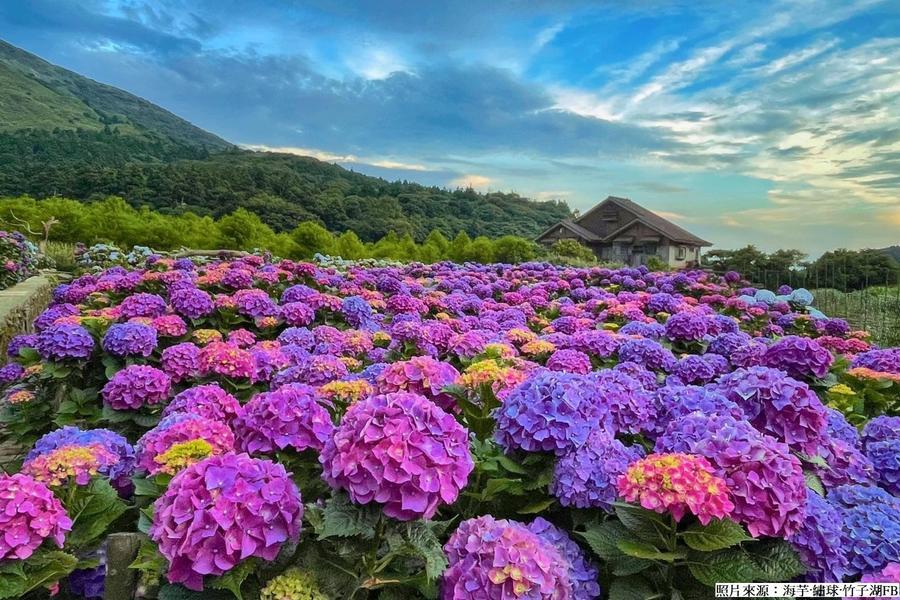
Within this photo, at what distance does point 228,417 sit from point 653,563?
4.90 feet

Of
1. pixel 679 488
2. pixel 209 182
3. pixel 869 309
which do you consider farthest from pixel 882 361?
pixel 209 182

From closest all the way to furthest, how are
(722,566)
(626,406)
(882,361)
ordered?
(722,566) < (626,406) < (882,361)

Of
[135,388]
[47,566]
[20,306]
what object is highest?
[135,388]

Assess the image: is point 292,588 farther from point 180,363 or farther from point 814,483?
point 180,363

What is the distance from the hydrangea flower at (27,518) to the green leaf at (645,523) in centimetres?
135

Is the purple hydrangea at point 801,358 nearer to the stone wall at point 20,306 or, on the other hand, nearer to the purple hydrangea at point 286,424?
the purple hydrangea at point 286,424

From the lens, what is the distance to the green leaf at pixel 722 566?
126 cm

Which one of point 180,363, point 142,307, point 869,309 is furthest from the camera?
point 869,309

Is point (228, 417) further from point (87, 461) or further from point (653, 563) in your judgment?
point (653, 563)

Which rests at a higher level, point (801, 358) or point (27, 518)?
point (801, 358)

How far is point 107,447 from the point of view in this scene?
1.88 m

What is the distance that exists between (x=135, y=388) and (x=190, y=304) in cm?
180

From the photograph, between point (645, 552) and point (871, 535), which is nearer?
point (645, 552)

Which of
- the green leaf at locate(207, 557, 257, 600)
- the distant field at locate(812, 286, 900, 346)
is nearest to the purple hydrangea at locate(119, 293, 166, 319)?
the green leaf at locate(207, 557, 257, 600)
